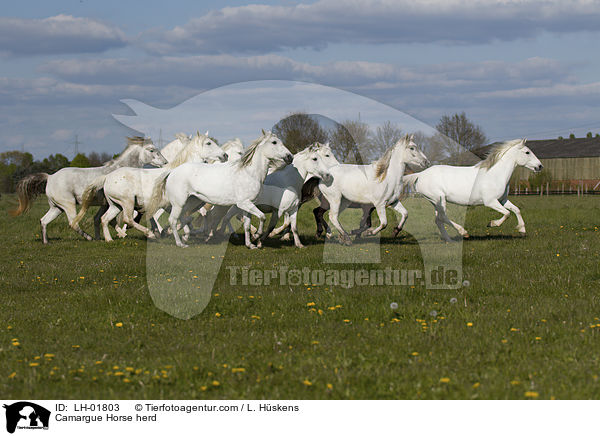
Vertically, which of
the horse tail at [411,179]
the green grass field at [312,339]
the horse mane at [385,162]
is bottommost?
the green grass field at [312,339]

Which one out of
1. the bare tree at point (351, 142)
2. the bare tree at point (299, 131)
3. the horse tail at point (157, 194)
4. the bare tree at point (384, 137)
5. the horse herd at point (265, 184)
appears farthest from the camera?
the horse tail at point (157, 194)

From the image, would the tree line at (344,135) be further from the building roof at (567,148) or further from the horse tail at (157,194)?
the building roof at (567,148)

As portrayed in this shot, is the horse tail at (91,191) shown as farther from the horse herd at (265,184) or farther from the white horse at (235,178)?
the white horse at (235,178)

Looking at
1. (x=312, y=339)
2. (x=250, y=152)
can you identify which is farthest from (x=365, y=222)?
(x=312, y=339)

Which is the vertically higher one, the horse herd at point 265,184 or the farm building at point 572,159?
the farm building at point 572,159

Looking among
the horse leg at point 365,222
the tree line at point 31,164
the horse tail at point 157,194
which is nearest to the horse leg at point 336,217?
the horse leg at point 365,222

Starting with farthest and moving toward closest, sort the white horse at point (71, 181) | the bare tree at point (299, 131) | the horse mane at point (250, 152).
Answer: the white horse at point (71, 181)
the bare tree at point (299, 131)
the horse mane at point (250, 152)

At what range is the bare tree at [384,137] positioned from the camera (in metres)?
13.6

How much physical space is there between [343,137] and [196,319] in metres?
8.00

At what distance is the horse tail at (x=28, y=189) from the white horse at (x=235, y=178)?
557cm

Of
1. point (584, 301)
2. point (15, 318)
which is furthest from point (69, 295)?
point (584, 301)

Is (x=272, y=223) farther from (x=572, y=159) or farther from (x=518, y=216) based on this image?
(x=572, y=159)

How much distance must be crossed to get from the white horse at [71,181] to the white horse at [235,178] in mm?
3401

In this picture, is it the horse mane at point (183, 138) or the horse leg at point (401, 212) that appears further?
Result: the horse mane at point (183, 138)
